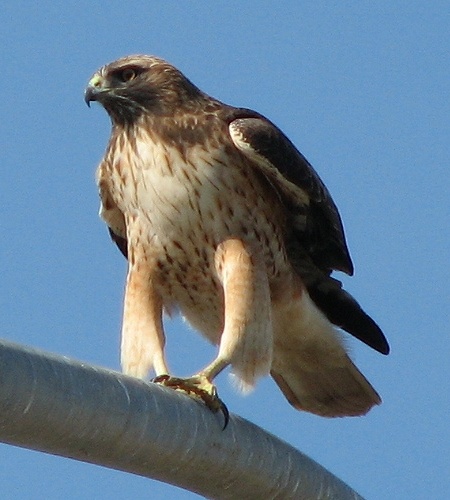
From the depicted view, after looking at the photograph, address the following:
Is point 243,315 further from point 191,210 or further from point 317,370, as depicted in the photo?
point 317,370

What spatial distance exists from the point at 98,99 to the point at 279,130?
0.94 m

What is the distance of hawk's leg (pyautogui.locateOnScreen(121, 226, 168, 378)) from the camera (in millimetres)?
6375

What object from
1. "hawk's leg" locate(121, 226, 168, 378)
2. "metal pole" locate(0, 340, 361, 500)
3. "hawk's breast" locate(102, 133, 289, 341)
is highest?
"hawk's breast" locate(102, 133, 289, 341)

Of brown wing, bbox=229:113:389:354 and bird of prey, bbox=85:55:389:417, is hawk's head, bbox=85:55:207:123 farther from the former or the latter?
brown wing, bbox=229:113:389:354

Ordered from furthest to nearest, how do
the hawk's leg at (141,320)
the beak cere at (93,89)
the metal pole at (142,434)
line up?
the beak cere at (93,89), the hawk's leg at (141,320), the metal pole at (142,434)

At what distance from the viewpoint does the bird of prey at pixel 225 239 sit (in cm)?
639

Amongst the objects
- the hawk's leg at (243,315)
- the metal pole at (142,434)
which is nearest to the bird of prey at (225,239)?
the hawk's leg at (243,315)

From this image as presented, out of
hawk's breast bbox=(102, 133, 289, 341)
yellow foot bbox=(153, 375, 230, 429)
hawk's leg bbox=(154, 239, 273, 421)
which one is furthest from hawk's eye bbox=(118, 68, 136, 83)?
yellow foot bbox=(153, 375, 230, 429)

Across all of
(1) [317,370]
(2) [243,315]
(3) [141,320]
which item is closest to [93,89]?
(3) [141,320]

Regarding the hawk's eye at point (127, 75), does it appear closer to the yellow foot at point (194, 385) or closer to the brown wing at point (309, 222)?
the brown wing at point (309, 222)

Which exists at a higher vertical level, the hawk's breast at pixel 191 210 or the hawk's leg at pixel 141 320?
the hawk's breast at pixel 191 210

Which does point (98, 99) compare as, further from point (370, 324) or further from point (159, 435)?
point (159, 435)

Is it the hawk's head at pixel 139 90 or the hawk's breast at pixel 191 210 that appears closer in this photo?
the hawk's breast at pixel 191 210

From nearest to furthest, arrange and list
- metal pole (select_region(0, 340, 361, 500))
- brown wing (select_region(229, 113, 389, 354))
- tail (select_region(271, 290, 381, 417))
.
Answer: metal pole (select_region(0, 340, 361, 500)) < brown wing (select_region(229, 113, 389, 354)) < tail (select_region(271, 290, 381, 417))
